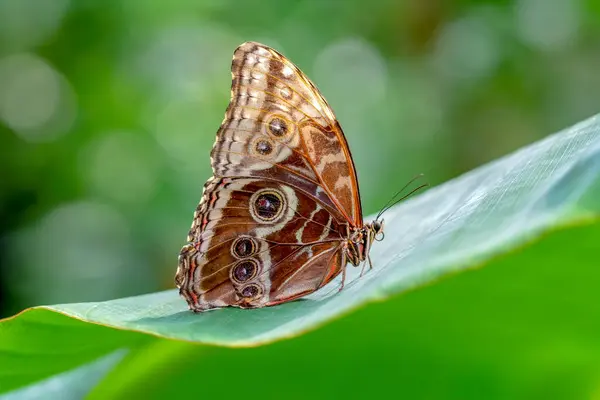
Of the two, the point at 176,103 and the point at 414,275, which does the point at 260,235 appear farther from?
the point at 176,103

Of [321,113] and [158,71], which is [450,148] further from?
[321,113]

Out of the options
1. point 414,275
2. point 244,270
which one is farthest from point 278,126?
point 414,275

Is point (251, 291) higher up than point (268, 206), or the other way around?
point (268, 206)

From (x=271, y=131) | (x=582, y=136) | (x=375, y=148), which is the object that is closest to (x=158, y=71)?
(x=375, y=148)

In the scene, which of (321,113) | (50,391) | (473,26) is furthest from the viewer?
(473,26)

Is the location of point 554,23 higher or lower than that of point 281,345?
higher

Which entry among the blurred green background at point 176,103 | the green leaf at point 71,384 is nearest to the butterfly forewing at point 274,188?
the green leaf at point 71,384

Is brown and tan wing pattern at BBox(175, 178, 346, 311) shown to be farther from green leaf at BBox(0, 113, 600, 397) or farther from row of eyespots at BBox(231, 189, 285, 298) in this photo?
green leaf at BBox(0, 113, 600, 397)

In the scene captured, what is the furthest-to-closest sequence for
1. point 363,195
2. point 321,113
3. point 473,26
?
point 473,26 → point 363,195 → point 321,113
